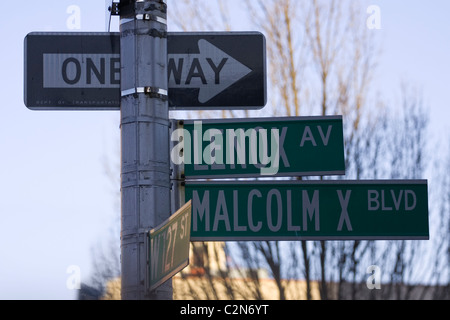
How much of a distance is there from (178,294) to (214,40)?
10534 millimetres

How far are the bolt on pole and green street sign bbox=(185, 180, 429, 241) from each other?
299 millimetres

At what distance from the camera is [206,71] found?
5.41m

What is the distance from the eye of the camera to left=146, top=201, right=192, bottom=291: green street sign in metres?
4.02

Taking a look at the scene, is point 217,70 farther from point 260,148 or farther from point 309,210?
point 309,210

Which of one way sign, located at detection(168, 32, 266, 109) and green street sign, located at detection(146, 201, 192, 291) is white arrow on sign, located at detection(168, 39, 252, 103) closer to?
one way sign, located at detection(168, 32, 266, 109)

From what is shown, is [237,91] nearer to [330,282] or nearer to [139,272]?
[139,272]

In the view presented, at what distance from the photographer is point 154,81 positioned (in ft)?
16.6


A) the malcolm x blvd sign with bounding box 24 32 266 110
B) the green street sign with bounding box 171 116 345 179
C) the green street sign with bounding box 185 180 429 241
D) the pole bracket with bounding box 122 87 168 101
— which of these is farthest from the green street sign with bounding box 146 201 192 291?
the malcolm x blvd sign with bounding box 24 32 266 110

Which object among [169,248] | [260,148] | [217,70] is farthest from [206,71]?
[169,248]

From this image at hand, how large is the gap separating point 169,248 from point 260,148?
1.27 meters

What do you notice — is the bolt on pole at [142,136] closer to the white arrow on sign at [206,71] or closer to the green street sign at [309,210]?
the white arrow on sign at [206,71]

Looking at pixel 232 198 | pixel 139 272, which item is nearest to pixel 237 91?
pixel 232 198
